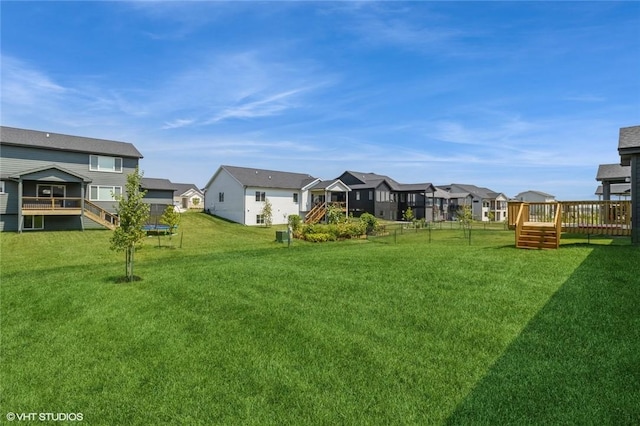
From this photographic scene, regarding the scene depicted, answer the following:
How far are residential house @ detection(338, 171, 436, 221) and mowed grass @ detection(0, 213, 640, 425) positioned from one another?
40173 mm

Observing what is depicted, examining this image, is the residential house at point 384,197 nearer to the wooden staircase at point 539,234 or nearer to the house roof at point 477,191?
the house roof at point 477,191

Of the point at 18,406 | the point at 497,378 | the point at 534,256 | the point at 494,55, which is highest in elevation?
the point at 494,55

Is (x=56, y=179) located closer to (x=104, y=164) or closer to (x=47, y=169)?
(x=47, y=169)

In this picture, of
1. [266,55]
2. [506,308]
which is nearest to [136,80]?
[266,55]

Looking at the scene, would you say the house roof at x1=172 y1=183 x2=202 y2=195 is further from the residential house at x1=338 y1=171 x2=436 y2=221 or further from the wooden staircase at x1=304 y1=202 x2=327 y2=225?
the wooden staircase at x1=304 y1=202 x2=327 y2=225

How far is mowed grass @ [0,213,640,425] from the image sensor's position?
4289 mm

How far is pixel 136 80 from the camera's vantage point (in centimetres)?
1791

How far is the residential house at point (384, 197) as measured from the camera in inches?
2032

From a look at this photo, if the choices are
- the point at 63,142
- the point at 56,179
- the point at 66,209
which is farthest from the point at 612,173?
the point at 63,142

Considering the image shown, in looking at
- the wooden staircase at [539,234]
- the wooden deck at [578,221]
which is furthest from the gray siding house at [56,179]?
the wooden deck at [578,221]

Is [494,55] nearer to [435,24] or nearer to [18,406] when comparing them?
[435,24]

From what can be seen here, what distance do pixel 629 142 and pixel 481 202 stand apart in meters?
66.7

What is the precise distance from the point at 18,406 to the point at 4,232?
2796 centimetres
